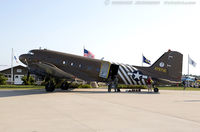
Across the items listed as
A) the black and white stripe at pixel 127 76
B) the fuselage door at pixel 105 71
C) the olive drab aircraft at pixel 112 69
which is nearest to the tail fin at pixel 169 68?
the olive drab aircraft at pixel 112 69

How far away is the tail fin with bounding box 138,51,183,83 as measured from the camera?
23.9 meters

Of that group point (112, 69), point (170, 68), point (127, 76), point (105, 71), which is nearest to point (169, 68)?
point (170, 68)

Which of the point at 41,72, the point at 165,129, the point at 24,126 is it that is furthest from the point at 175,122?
the point at 41,72

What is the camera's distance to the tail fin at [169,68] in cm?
2386

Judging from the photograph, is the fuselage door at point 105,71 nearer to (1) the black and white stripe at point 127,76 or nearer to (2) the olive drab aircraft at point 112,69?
(2) the olive drab aircraft at point 112,69

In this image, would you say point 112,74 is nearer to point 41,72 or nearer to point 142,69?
point 142,69

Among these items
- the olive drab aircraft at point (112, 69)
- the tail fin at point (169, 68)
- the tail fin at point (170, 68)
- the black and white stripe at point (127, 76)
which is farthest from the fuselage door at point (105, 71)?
the tail fin at point (170, 68)

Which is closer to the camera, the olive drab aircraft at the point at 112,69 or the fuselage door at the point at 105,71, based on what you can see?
the olive drab aircraft at the point at 112,69

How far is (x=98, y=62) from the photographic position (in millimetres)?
24469

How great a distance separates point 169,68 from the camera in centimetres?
2402

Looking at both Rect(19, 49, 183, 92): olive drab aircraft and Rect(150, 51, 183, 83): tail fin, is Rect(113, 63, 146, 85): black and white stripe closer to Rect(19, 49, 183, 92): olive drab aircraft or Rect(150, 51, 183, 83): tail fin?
Rect(19, 49, 183, 92): olive drab aircraft

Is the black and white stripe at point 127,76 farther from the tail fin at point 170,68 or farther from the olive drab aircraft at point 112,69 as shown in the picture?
the tail fin at point 170,68

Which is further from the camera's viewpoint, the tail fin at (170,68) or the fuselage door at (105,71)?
the fuselage door at (105,71)

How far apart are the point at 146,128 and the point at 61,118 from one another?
320 cm
